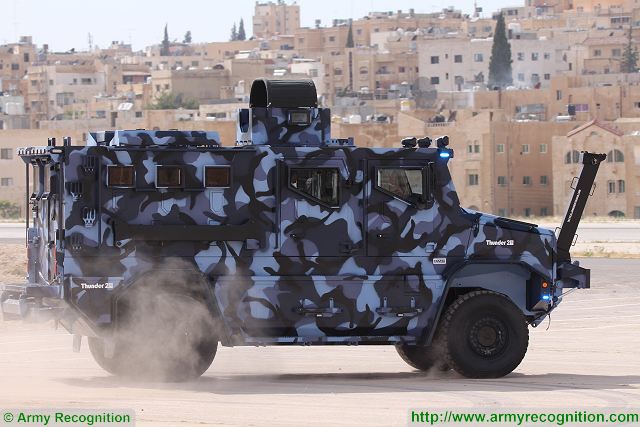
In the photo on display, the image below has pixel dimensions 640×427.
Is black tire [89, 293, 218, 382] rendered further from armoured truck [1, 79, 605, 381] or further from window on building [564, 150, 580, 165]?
window on building [564, 150, 580, 165]

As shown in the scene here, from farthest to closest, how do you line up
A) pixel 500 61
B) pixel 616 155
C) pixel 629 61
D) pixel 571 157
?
pixel 629 61, pixel 500 61, pixel 571 157, pixel 616 155

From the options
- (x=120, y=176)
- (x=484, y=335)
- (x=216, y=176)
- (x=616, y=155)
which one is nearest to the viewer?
(x=120, y=176)

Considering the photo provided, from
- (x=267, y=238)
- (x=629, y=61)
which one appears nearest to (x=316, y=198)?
(x=267, y=238)

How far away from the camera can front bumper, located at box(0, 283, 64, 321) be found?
57.5 ft

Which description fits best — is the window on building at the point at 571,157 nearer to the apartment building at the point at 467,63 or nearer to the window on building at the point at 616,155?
the window on building at the point at 616,155

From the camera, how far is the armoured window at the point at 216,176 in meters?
Answer: 17.7

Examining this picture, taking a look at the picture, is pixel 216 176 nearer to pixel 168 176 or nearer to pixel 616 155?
pixel 168 176

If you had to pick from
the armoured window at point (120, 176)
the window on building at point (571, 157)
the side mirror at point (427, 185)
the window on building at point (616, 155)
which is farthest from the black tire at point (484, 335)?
the window on building at point (571, 157)

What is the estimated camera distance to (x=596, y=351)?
2152 cm

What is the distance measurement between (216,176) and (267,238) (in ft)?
2.84

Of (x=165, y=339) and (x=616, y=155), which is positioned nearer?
(x=165, y=339)

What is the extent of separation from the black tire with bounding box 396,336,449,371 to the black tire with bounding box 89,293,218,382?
228 cm

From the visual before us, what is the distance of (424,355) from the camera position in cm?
1905

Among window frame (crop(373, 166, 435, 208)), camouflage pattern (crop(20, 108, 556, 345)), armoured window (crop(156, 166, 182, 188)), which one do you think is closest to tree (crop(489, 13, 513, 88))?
window frame (crop(373, 166, 435, 208))
